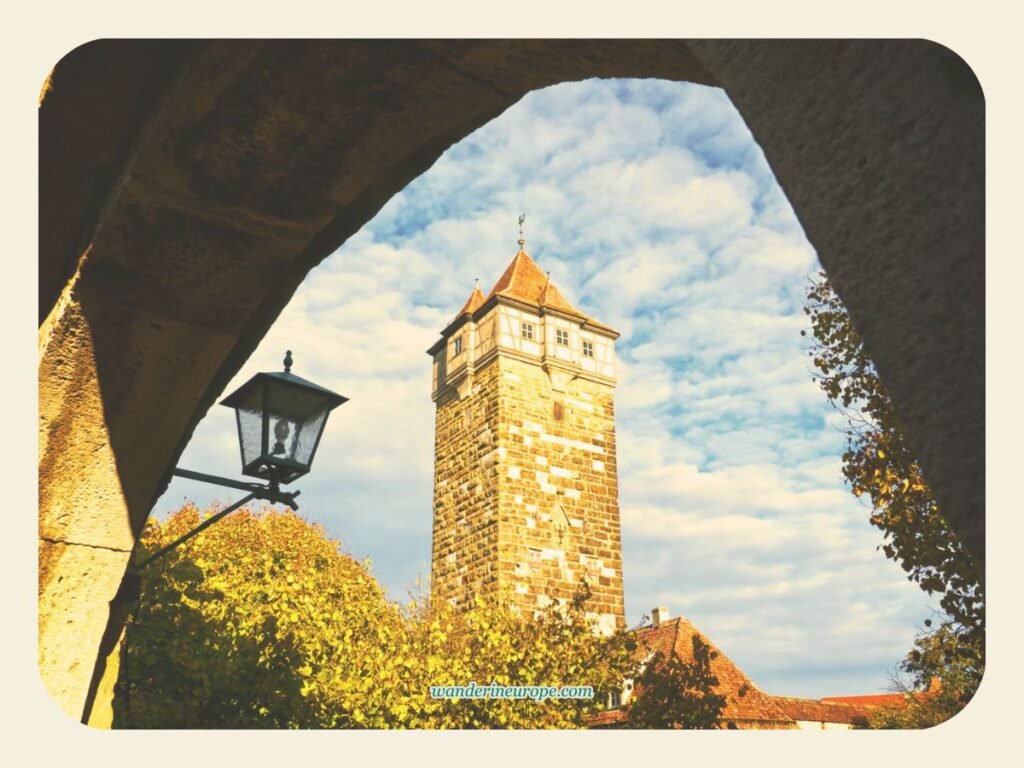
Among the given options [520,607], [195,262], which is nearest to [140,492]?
[195,262]

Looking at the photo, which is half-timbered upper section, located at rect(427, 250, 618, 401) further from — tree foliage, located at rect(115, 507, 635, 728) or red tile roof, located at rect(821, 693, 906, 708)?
red tile roof, located at rect(821, 693, 906, 708)

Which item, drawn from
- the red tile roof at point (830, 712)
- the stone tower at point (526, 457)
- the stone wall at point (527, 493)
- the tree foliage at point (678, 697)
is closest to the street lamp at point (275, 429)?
the red tile roof at point (830, 712)

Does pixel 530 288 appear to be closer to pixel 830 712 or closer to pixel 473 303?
pixel 473 303

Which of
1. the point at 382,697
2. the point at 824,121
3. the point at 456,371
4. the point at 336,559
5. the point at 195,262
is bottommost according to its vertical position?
the point at 382,697

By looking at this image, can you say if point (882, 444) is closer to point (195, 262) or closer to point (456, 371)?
point (195, 262)

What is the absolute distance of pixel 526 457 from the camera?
1557 cm

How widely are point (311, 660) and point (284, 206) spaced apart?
3901 mm

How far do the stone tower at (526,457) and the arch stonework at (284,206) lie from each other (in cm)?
1102

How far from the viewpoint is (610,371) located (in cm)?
1812

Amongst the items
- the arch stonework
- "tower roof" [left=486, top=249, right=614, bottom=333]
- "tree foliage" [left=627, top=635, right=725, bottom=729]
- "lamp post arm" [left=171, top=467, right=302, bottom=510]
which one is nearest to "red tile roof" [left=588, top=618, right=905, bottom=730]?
"tree foliage" [left=627, top=635, right=725, bottom=729]

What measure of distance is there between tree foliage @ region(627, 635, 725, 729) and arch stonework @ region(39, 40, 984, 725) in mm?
4110

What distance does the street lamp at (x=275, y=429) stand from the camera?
3332 millimetres

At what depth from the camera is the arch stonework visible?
98 centimetres

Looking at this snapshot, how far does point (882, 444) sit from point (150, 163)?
5.27m
